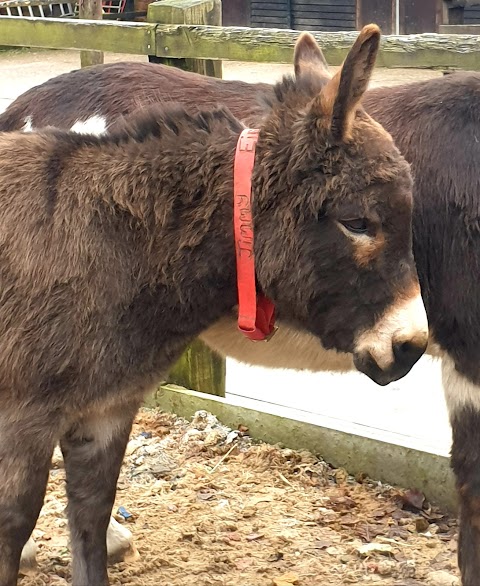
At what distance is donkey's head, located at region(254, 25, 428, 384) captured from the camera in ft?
8.38

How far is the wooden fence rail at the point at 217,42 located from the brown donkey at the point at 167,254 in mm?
1132

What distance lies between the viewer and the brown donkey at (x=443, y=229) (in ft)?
9.95

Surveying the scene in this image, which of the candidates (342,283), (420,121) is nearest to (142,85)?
(420,121)

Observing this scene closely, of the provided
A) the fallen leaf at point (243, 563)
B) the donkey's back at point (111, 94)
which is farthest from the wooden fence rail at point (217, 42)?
the fallen leaf at point (243, 563)

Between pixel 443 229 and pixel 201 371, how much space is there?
2014mm

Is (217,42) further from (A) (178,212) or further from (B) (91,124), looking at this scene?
(A) (178,212)

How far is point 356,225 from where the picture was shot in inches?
101

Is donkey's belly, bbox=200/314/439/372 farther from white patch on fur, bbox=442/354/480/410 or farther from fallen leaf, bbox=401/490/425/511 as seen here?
fallen leaf, bbox=401/490/425/511

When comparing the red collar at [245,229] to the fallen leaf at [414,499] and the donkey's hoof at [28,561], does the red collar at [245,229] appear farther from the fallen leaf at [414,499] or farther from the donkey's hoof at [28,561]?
the fallen leaf at [414,499]

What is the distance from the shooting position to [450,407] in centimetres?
319

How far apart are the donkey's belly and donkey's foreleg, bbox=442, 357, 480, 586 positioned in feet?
0.45

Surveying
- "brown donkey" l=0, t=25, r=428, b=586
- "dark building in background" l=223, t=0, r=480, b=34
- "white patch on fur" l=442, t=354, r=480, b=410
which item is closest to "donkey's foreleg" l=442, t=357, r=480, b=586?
"white patch on fur" l=442, t=354, r=480, b=410

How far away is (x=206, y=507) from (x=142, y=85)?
1710 mm

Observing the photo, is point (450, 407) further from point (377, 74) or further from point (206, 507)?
point (377, 74)
